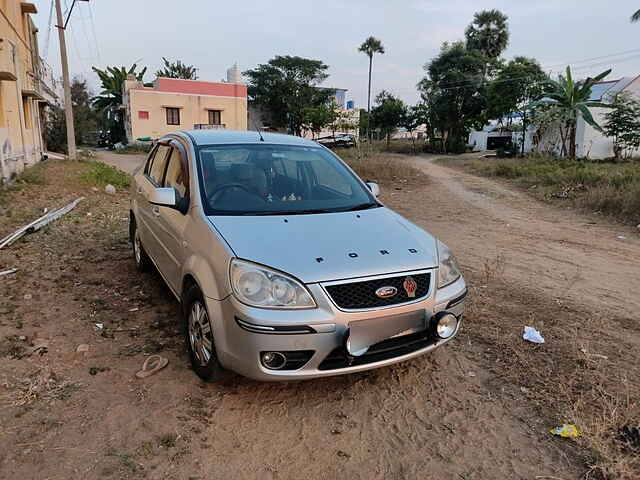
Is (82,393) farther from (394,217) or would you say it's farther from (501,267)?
(501,267)

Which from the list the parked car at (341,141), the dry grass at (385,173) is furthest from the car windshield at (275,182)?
the parked car at (341,141)

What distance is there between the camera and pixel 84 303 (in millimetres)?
4359

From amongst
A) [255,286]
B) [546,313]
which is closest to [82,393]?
[255,286]

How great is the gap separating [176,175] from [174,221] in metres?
0.53

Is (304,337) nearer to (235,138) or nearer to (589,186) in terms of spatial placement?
(235,138)

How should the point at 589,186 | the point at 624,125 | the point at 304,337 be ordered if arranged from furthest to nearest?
the point at 624,125
the point at 589,186
the point at 304,337

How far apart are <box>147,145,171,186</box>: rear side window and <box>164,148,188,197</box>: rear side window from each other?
0.64ft

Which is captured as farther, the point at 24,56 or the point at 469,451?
the point at 24,56

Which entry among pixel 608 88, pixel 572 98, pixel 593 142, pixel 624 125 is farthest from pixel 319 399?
pixel 608 88

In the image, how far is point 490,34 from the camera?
4412 centimetres

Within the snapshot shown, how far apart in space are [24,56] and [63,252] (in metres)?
17.0

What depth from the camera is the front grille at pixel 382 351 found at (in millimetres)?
2557

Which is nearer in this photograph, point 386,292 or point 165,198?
point 386,292

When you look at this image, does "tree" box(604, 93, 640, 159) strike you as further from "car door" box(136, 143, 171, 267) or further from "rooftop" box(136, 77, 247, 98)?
"rooftop" box(136, 77, 247, 98)
